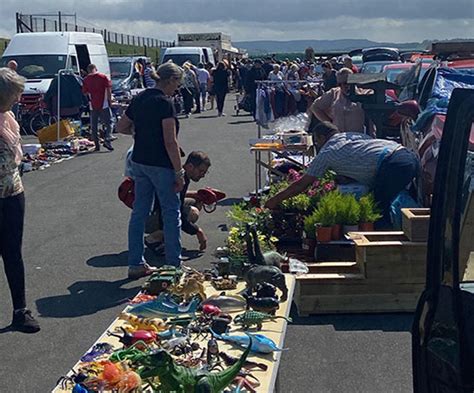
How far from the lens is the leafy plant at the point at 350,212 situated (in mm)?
7434

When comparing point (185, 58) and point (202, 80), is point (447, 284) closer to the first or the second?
point (202, 80)

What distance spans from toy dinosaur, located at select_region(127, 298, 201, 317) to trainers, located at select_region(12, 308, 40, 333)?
208cm

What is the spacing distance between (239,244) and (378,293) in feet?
3.83

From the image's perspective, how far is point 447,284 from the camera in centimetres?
287

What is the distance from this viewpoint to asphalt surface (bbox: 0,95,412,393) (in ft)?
18.2

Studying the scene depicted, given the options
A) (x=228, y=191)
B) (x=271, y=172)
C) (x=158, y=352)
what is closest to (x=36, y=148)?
(x=228, y=191)

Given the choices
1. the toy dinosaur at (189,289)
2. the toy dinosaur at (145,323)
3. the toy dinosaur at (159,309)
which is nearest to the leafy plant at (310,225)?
the toy dinosaur at (189,289)

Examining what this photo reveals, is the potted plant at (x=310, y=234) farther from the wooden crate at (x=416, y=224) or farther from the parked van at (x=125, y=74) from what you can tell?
the parked van at (x=125, y=74)

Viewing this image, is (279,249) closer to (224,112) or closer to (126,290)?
(126,290)

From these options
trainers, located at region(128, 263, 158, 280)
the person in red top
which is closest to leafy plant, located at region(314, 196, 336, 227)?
trainers, located at region(128, 263, 158, 280)

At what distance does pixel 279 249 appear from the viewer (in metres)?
7.97

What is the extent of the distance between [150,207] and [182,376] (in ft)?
14.4

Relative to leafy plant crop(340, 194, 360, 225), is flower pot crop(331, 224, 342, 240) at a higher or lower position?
lower

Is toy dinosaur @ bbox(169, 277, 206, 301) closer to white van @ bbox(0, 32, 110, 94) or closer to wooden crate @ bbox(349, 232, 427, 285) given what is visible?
wooden crate @ bbox(349, 232, 427, 285)
